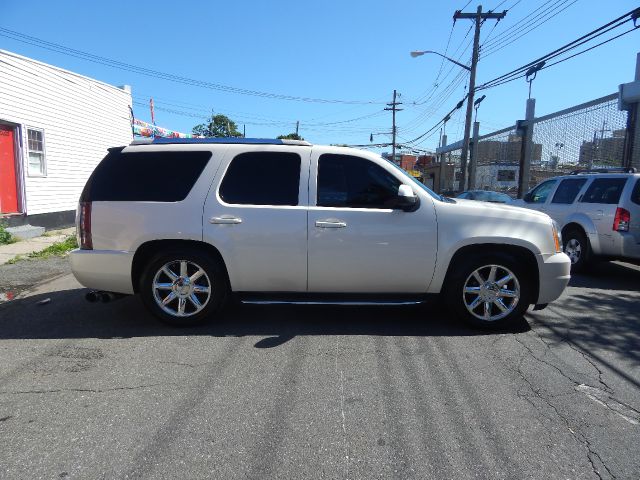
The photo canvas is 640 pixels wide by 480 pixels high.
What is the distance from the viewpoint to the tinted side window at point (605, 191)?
765 centimetres

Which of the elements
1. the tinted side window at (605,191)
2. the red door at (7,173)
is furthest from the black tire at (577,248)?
the red door at (7,173)

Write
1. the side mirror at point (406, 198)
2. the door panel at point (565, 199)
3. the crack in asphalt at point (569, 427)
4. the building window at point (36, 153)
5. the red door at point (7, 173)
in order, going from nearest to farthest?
the crack in asphalt at point (569, 427)
the side mirror at point (406, 198)
the door panel at point (565, 199)
the red door at point (7, 173)
the building window at point (36, 153)

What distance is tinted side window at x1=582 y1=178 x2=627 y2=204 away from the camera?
7654 mm

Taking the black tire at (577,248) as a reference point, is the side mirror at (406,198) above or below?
above

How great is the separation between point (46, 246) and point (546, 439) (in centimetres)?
1081

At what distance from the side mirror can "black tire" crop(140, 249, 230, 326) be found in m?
1.94

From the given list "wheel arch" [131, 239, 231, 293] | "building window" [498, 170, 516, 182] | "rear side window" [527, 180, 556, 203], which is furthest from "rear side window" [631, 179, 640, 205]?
"building window" [498, 170, 516, 182]

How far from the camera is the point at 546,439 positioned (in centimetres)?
296

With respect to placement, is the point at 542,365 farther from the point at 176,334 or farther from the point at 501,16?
the point at 501,16

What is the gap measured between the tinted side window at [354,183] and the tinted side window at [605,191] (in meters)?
4.81

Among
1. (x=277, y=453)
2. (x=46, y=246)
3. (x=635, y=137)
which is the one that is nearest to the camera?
(x=277, y=453)

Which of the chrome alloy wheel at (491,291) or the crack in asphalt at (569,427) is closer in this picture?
the crack in asphalt at (569,427)

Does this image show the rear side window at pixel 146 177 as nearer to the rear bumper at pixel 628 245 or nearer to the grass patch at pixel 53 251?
the grass patch at pixel 53 251

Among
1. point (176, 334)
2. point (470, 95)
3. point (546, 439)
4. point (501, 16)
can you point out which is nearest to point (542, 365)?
point (546, 439)
